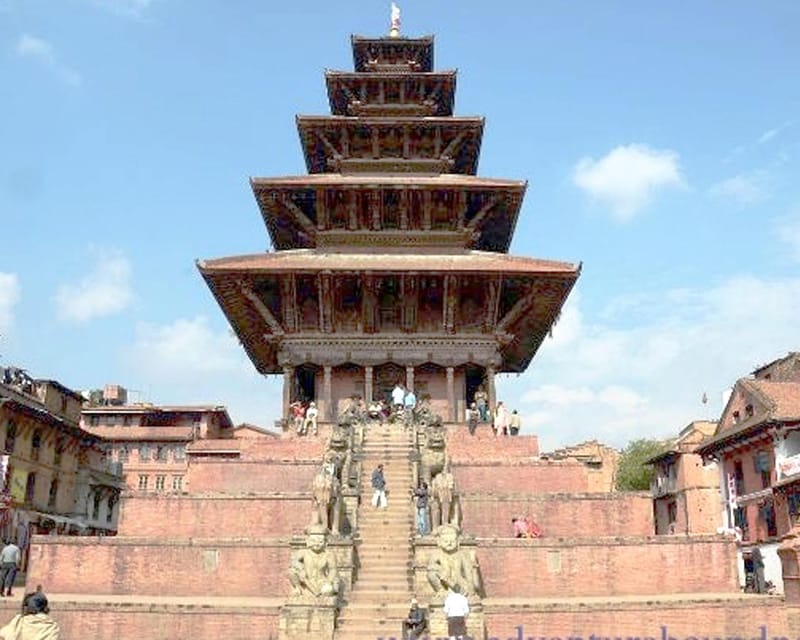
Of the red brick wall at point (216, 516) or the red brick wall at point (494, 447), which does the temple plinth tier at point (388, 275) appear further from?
the red brick wall at point (216, 516)

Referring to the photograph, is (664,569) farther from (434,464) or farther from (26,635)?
(26,635)

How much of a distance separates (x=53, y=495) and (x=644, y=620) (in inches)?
1496

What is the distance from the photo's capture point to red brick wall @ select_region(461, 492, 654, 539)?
744 inches

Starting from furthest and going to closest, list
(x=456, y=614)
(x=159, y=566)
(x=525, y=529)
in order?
(x=525, y=529) → (x=159, y=566) → (x=456, y=614)

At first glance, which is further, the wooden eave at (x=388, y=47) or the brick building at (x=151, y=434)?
the brick building at (x=151, y=434)

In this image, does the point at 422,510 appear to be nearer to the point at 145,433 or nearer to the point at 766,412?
the point at 766,412

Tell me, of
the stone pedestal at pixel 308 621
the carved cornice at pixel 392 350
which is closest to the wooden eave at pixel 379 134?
the carved cornice at pixel 392 350

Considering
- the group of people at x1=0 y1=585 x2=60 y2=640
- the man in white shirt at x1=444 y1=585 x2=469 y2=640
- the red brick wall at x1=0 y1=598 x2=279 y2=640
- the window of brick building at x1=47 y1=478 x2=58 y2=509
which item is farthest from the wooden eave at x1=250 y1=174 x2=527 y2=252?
the group of people at x1=0 y1=585 x2=60 y2=640

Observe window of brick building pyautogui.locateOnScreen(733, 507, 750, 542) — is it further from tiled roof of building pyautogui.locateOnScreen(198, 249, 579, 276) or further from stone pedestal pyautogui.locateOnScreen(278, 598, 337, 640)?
stone pedestal pyautogui.locateOnScreen(278, 598, 337, 640)

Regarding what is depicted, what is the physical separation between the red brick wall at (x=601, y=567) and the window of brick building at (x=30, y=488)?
31.7 m

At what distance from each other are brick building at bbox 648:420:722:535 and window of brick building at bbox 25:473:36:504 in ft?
113

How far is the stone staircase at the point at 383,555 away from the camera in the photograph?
14.3 m

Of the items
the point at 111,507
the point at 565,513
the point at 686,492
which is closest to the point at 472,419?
the point at 565,513

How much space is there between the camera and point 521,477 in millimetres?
20953
